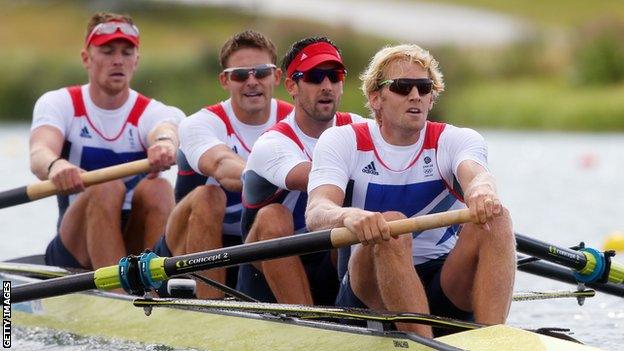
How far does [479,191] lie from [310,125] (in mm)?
1519

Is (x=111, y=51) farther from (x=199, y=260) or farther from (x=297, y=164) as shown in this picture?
(x=199, y=260)

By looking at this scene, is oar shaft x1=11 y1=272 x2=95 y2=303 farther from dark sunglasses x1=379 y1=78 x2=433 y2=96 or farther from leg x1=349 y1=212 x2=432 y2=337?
dark sunglasses x1=379 y1=78 x2=433 y2=96

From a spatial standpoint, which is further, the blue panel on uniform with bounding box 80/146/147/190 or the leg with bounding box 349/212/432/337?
the blue panel on uniform with bounding box 80/146/147/190

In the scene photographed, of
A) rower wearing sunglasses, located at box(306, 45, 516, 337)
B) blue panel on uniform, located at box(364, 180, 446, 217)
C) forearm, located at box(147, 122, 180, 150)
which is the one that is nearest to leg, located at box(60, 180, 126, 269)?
forearm, located at box(147, 122, 180, 150)

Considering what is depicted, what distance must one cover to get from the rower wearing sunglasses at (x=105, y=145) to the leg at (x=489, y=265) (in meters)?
2.68

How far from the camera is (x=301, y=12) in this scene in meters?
54.6

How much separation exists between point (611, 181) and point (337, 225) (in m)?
15.5

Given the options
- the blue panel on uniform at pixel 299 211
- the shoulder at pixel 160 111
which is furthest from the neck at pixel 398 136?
the shoulder at pixel 160 111

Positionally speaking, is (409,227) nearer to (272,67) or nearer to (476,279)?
(476,279)

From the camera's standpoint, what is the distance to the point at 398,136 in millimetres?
6566

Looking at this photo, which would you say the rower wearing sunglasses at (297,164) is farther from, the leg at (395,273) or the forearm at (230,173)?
the leg at (395,273)

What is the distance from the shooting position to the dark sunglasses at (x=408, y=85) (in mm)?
6441

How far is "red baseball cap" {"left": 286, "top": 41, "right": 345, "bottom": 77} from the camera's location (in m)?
7.25

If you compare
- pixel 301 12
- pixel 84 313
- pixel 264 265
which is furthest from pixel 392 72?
pixel 301 12
